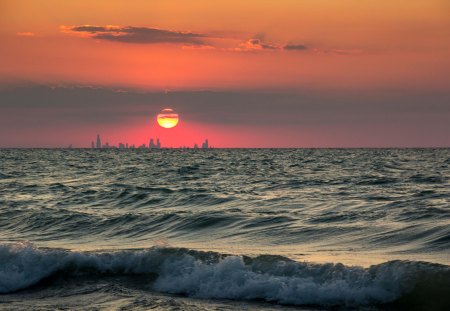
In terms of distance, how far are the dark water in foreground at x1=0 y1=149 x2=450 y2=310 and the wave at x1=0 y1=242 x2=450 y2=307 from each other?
0.09ft

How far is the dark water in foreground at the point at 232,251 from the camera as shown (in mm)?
11953

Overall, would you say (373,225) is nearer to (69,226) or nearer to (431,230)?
(431,230)

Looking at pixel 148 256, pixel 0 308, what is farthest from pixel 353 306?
pixel 0 308

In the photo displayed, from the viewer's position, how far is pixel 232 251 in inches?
639

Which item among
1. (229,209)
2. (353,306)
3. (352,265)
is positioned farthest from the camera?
(229,209)

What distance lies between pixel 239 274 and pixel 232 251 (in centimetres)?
312

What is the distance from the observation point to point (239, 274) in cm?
1310

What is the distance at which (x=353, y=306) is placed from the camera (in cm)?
1145

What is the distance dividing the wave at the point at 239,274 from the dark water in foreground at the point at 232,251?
1.1 inches

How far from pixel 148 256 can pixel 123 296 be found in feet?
8.62

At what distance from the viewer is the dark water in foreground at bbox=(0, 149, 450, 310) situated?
11953 millimetres

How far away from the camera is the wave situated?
1186 cm

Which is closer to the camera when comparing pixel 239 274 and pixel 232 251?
pixel 239 274

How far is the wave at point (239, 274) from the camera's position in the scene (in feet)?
38.9
